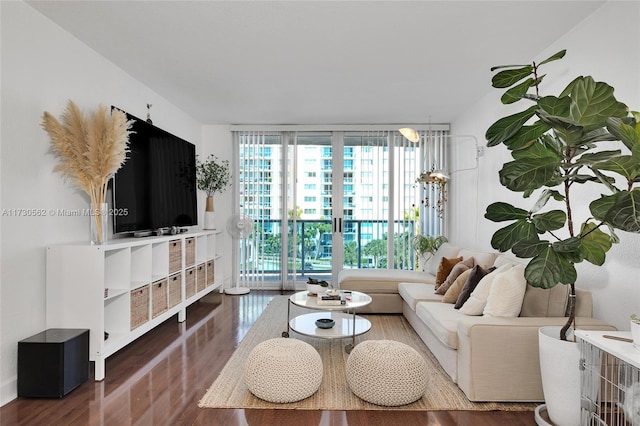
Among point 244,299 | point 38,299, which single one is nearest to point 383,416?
point 38,299

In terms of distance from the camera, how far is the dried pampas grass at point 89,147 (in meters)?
3.01

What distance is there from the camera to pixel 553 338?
2305 mm

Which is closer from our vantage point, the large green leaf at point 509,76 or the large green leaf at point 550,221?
the large green leaf at point 550,221

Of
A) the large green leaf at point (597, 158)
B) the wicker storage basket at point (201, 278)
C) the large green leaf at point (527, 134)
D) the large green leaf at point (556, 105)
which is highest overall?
the large green leaf at point (556, 105)

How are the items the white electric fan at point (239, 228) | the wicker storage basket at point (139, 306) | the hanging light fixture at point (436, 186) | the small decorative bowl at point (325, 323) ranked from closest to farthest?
1. the wicker storage basket at point (139, 306)
2. the small decorative bowl at point (325, 323)
3. the hanging light fixture at point (436, 186)
4. the white electric fan at point (239, 228)

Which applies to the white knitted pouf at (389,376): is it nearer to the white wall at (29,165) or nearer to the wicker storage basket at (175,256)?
the white wall at (29,165)

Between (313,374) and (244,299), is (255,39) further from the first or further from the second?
(244,299)

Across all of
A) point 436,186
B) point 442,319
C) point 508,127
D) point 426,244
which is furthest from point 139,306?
point 436,186

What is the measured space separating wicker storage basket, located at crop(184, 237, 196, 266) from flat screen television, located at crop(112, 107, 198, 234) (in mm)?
274

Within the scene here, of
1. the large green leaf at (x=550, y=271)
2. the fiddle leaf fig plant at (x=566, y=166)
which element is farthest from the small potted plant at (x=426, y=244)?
the large green leaf at (x=550, y=271)

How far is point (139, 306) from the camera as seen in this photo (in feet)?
11.7

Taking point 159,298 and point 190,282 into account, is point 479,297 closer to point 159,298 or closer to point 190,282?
point 159,298

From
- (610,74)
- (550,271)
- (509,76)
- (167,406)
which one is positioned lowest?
(167,406)

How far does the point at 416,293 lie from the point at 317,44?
8.45ft
